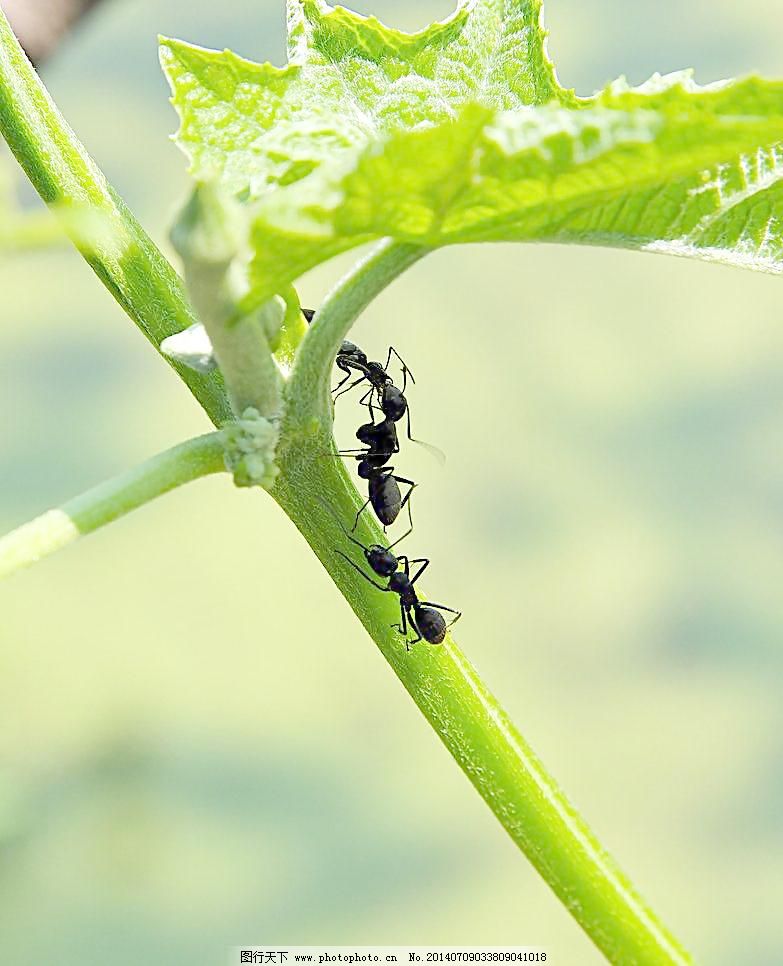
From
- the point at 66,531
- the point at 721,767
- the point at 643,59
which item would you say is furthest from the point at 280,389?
the point at 643,59

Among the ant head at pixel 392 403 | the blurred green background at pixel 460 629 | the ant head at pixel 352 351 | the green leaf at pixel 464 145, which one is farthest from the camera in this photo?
the blurred green background at pixel 460 629

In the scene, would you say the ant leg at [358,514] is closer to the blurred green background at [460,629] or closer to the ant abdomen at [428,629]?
the ant abdomen at [428,629]

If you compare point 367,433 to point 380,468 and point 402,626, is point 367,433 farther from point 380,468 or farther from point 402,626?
point 402,626

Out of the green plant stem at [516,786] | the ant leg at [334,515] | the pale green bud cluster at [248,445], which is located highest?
the ant leg at [334,515]

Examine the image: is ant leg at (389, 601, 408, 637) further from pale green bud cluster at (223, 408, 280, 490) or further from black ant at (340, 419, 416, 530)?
black ant at (340, 419, 416, 530)

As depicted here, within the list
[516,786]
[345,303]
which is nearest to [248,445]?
[345,303]

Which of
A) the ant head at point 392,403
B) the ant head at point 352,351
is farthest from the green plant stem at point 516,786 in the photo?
the ant head at point 392,403

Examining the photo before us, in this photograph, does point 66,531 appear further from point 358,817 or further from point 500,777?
point 358,817
